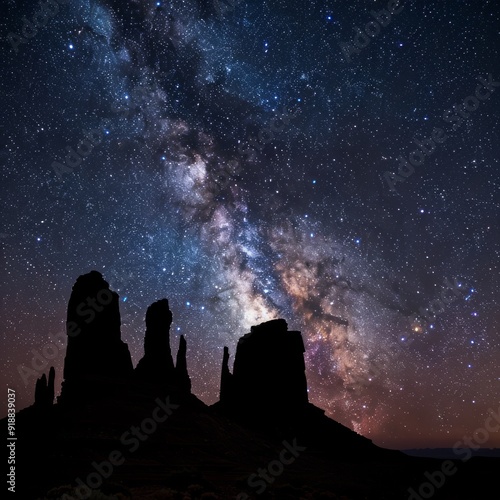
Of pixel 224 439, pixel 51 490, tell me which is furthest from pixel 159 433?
pixel 51 490

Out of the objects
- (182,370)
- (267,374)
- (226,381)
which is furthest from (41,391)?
(267,374)

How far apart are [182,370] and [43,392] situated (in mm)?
20786

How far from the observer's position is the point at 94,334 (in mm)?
44438

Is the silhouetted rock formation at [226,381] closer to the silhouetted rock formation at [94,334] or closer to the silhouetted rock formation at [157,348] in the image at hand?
the silhouetted rock formation at [157,348]

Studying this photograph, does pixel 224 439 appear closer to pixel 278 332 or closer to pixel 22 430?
pixel 22 430

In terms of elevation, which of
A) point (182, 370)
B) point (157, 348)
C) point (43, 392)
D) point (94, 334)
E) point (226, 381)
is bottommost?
point (43, 392)

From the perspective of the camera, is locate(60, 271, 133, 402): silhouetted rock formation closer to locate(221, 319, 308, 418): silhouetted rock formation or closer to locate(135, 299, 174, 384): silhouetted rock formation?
locate(135, 299, 174, 384): silhouetted rock formation

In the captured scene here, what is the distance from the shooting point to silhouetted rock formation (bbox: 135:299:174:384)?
47016 millimetres

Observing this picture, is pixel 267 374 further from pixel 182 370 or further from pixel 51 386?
pixel 51 386

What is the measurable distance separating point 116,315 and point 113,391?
1336 cm

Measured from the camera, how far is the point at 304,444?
168 feet

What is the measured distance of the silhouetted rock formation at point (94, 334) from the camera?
4272 centimetres

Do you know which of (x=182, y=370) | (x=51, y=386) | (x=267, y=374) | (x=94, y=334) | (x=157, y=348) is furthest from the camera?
(x=267, y=374)

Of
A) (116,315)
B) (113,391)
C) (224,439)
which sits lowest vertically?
(224,439)
